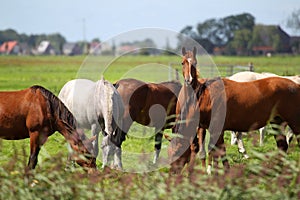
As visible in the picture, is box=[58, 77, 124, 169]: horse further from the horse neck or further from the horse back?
the horse back

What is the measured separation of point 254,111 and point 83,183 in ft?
14.4

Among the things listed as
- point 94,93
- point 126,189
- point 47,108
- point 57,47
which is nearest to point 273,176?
point 126,189

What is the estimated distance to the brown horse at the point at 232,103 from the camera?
8.83 meters

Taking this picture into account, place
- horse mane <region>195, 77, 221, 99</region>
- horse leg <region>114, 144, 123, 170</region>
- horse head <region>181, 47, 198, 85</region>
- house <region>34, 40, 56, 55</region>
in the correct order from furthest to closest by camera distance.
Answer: house <region>34, 40, 56, 55</region> < horse leg <region>114, 144, 123, 170</region> < horse mane <region>195, 77, 221, 99</region> < horse head <region>181, 47, 198, 85</region>

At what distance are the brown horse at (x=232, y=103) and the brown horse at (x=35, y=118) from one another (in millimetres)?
1973

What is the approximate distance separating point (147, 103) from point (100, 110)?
1.28 m

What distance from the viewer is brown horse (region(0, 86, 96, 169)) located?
825 cm

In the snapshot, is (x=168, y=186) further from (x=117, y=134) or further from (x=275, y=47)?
(x=275, y=47)

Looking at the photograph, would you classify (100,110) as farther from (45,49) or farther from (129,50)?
(45,49)

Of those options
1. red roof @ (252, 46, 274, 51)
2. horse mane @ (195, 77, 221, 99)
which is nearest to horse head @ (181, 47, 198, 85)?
horse mane @ (195, 77, 221, 99)

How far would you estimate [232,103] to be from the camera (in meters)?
8.95

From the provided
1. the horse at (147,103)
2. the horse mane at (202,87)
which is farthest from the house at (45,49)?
the horse mane at (202,87)

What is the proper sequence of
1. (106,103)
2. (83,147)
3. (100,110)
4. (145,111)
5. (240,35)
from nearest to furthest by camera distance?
1. (83,147)
2. (106,103)
3. (100,110)
4. (145,111)
5. (240,35)

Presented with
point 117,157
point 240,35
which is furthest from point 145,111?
point 240,35
